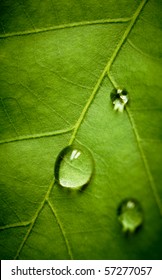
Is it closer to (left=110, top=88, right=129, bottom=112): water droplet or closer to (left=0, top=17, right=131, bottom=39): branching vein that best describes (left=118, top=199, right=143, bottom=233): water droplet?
(left=110, top=88, right=129, bottom=112): water droplet

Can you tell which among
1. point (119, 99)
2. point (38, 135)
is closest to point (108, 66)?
point (119, 99)

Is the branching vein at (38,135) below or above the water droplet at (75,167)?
above

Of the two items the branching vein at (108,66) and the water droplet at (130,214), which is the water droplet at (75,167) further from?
the water droplet at (130,214)

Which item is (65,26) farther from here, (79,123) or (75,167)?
(75,167)

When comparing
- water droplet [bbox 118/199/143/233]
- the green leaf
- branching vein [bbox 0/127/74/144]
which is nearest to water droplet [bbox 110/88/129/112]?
the green leaf

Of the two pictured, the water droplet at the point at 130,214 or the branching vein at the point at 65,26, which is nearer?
the water droplet at the point at 130,214

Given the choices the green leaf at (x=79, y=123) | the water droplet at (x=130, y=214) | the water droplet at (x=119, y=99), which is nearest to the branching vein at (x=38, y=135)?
the green leaf at (x=79, y=123)
